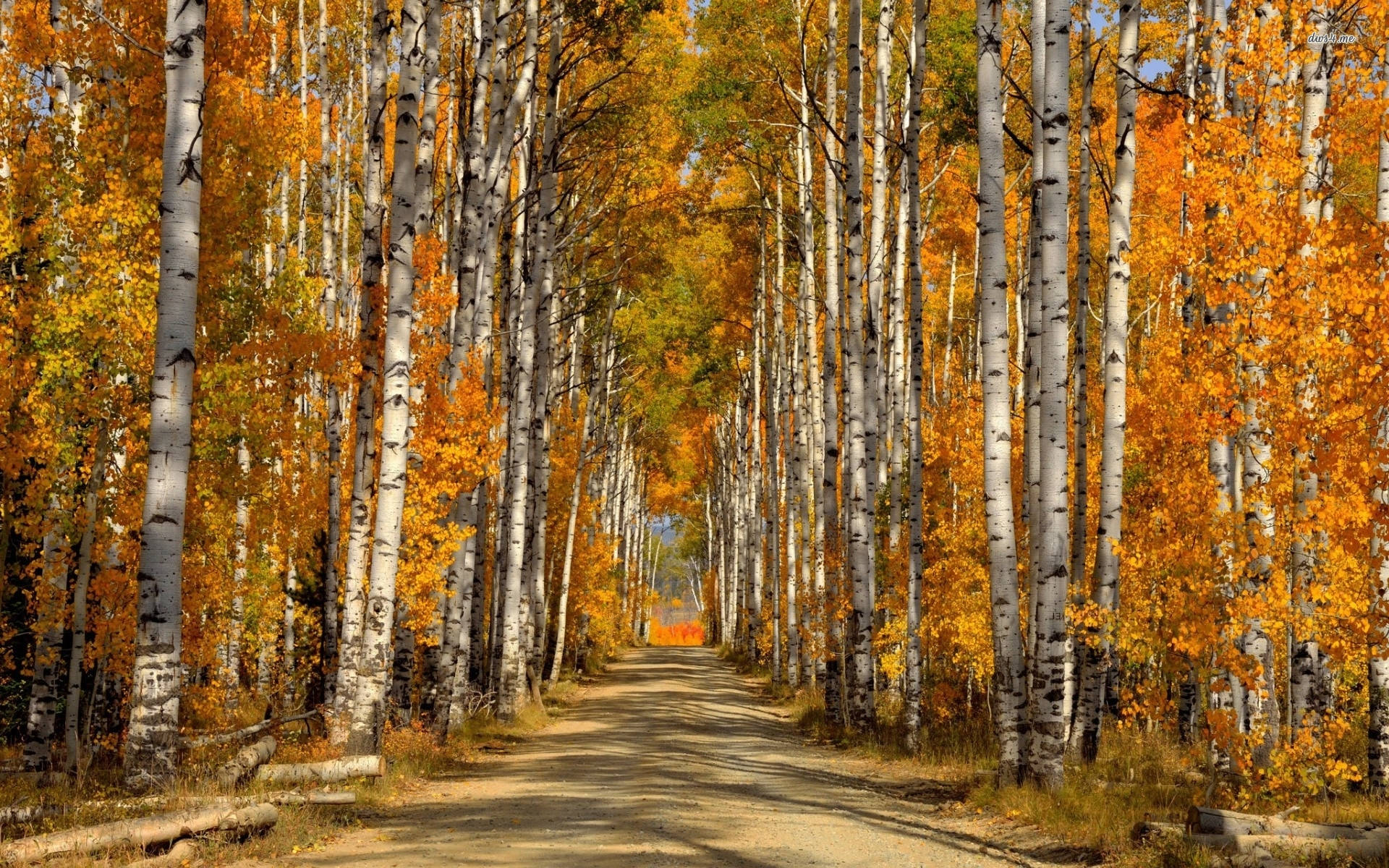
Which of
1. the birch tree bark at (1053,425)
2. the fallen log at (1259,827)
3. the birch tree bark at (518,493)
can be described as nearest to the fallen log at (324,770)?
the birch tree bark at (1053,425)

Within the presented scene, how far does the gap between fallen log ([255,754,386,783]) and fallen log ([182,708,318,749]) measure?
220 centimetres

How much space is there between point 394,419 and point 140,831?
19.1 ft

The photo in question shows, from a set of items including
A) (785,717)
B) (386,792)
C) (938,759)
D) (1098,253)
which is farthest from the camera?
(1098,253)

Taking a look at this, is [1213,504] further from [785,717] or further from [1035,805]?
[785,717]

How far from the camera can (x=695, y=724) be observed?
20875 millimetres

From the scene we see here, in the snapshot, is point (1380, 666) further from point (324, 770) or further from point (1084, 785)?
point (324, 770)

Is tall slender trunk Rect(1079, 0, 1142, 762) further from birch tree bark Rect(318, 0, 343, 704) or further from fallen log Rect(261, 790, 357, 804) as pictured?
birch tree bark Rect(318, 0, 343, 704)

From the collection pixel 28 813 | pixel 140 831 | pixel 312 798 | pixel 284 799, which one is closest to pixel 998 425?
pixel 312 798

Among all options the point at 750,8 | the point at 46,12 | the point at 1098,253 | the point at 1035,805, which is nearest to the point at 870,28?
the point at 750,8

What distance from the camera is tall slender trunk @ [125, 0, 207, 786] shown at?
910 cm

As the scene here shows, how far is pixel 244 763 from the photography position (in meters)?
11.2

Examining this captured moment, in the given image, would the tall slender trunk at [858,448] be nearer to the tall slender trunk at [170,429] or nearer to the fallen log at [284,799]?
the fallen log at [284,799]

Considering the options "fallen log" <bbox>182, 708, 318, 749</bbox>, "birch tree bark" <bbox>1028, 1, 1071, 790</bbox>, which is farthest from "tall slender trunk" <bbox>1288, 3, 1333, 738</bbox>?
"fallen log" <bbox>182, 708, 318, 749</bbox>

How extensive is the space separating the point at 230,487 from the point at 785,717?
38.0 ft
